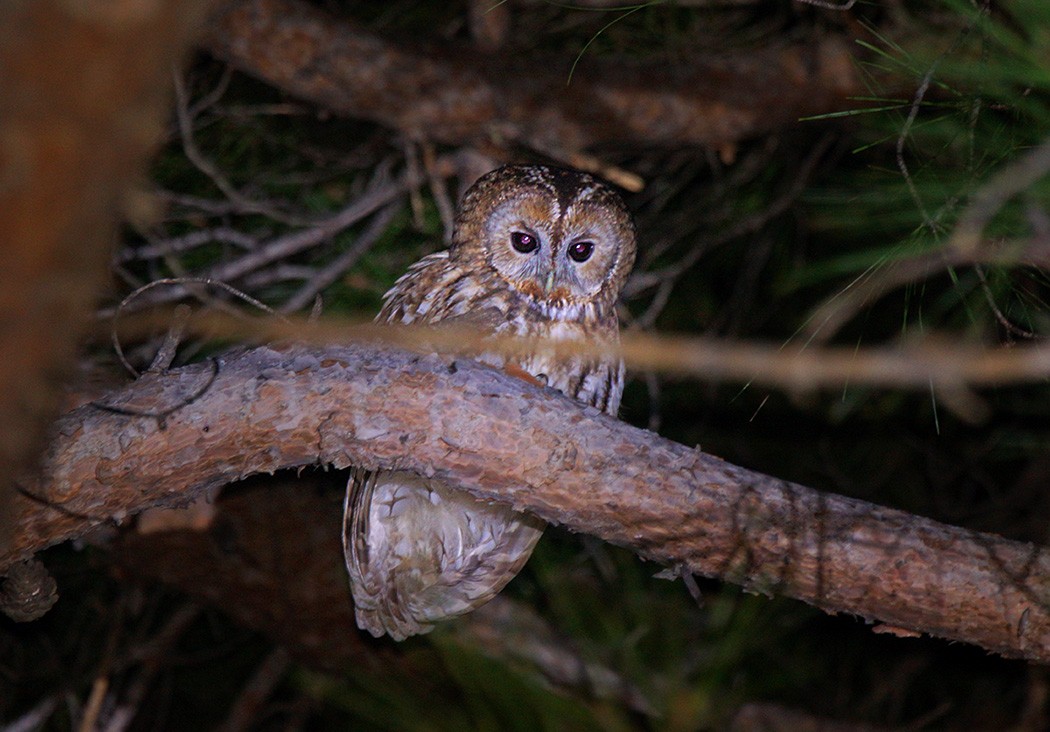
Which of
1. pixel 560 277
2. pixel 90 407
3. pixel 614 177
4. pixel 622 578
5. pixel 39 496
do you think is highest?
pixel 614 177

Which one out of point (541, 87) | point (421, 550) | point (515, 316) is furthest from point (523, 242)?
point (421, 550)

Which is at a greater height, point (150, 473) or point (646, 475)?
point (646, 475)

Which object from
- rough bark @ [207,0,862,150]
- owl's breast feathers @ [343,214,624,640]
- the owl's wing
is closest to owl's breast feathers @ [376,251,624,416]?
owl's breast feathers @ [343,214,624,640]

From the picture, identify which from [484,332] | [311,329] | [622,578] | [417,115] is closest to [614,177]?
[417,115]

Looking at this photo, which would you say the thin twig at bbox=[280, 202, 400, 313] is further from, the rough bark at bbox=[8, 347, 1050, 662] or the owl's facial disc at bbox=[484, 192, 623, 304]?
the rough bark at bbox=[8, 347, 1050, 662]

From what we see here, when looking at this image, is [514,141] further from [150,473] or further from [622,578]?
[150,473]

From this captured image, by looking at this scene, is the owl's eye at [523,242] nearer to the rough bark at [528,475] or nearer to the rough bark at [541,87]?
the rough bark at [541,87]
